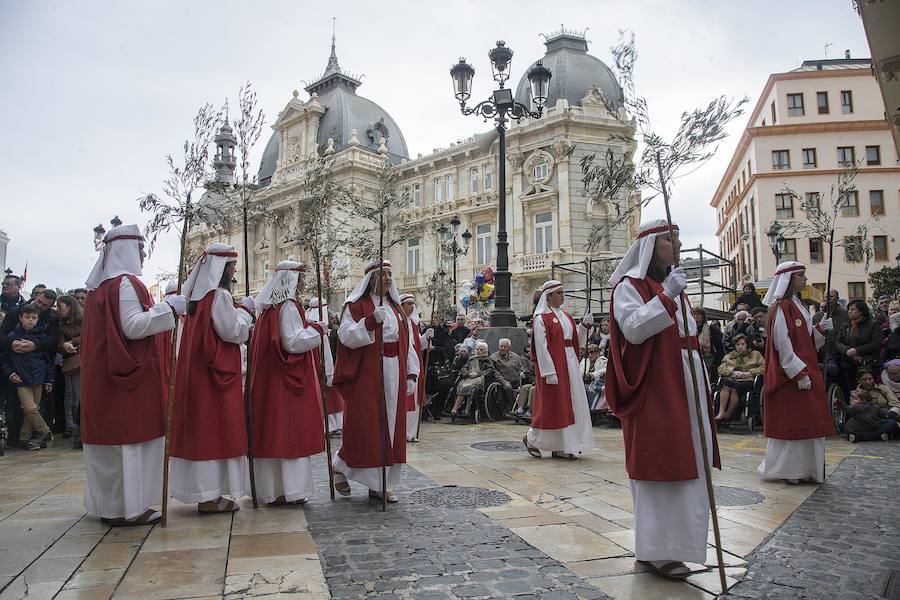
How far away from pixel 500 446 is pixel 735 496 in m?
3.82

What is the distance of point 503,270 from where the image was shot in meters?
14.6

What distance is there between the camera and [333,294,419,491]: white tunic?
5620mm

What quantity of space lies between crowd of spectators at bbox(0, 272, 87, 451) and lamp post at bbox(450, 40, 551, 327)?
8.11 meters

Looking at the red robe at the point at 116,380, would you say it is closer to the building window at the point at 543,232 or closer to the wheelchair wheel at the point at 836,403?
the wheelchair wheel at the point at 836,403

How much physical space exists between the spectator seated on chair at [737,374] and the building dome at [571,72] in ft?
81.7

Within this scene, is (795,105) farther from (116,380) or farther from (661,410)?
(116,380)

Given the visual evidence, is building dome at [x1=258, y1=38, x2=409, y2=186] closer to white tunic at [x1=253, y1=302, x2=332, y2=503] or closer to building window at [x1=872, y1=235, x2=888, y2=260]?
building window at [x1=872, y1=235, x2=888, y2=260]

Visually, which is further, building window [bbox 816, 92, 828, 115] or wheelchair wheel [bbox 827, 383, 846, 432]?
building window [bbox 816, 92, 828, 115]

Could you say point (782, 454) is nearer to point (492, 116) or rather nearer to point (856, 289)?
point (492, 116)

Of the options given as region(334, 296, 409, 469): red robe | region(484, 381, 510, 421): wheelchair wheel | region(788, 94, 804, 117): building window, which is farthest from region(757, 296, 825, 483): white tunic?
region(788, 94, 804, 117): building window

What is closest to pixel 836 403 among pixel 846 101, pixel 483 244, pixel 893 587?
pixel 893 587

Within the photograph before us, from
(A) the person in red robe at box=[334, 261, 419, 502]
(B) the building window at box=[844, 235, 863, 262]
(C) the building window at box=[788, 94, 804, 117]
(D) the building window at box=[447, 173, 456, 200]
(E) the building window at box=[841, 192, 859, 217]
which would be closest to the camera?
(A) the person in red robe at box=[334, 261, 419, 502]

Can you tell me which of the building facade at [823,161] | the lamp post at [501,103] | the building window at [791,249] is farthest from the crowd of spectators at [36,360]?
the building window at [791,249]

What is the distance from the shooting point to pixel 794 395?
21.0 feet
